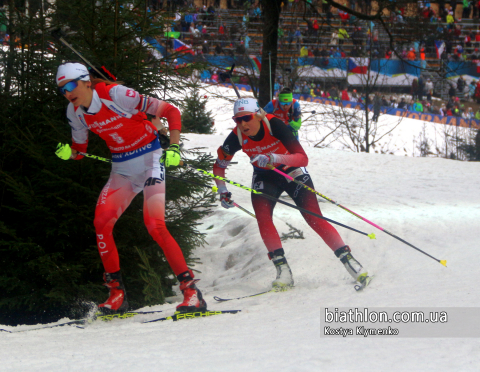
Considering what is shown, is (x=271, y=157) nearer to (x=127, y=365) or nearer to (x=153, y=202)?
(x=153, y=202)

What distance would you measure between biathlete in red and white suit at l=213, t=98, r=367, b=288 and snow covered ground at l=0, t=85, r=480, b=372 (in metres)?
0.37

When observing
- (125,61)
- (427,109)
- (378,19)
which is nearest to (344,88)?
(427,109)

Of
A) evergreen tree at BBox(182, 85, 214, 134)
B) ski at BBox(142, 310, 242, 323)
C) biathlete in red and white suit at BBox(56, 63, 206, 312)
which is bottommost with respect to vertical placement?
ski at BBox(142, 310, 242, 323)

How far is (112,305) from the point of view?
4.11 meters

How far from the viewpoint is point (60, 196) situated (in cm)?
480

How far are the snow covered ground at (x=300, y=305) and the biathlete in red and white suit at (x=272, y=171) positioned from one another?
0.37 meters

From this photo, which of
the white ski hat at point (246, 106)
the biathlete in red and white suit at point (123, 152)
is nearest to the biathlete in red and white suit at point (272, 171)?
the white ski hat at point (246, 106)

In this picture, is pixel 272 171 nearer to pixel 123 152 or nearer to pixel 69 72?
pixel 123 152

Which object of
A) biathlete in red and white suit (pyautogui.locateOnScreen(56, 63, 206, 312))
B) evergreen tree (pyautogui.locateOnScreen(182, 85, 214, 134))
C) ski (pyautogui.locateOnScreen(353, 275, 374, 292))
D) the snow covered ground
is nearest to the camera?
the snow covered ground

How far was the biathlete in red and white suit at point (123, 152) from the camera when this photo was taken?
12.8 feet

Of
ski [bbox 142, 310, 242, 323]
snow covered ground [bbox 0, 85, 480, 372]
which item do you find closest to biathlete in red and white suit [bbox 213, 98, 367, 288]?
snow covered ground [bbox 0, 85, 480, 372]

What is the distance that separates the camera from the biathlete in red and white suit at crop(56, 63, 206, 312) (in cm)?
390

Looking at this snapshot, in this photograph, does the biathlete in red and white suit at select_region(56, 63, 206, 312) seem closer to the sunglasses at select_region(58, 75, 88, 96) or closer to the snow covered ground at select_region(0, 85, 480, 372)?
the sunglasses at select_region(58, 75, 88, 96)

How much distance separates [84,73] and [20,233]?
2021mm
